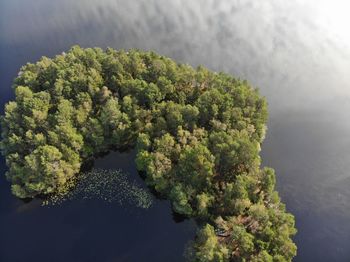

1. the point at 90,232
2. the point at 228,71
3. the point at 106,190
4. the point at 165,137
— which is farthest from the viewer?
the point at 228,71

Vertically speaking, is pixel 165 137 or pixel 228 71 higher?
pixel 228 71

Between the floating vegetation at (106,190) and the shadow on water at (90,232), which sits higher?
the floating vegetation at (106,190)

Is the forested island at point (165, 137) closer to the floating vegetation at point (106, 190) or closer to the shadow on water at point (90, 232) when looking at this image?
the floating vegetation at point (106, 190)

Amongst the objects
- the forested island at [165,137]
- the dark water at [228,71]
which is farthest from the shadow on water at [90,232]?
the forested island at [165,137]

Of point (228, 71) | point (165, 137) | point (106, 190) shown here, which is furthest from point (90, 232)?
point (228, 71)

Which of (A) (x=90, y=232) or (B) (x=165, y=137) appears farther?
(B) (x=165, y=137)

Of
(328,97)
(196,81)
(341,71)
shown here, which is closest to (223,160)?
(196,81)

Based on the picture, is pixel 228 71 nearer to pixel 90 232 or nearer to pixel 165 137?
pixel 165 137
